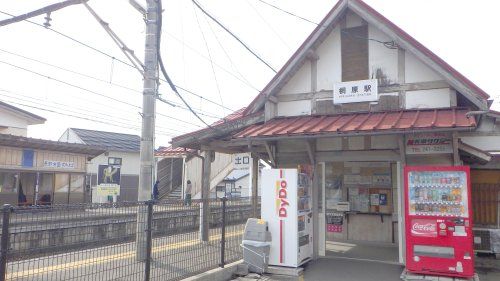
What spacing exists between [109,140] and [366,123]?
25733 millimetres

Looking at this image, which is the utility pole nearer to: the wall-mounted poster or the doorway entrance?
the doorway entrance

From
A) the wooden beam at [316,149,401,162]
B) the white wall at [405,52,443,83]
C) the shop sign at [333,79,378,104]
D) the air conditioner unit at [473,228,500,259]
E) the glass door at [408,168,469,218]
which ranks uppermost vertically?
the white wall at [405,52,443,83]

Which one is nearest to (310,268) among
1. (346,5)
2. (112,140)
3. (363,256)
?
(363,256)

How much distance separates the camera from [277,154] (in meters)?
10.8

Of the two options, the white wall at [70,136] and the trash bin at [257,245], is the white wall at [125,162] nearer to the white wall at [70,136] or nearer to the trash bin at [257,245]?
the white wall at [70,136]

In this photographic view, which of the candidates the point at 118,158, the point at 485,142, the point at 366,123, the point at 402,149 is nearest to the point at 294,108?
the point at 366,123

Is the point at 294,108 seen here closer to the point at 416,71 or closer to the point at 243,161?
the point at 416,71

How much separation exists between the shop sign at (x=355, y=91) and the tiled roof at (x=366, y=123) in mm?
368

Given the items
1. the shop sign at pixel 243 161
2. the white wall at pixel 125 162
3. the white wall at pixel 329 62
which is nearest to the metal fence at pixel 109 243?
the white wall at pixel 329 62

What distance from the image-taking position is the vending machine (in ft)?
28.8

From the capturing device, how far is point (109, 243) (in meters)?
6.21

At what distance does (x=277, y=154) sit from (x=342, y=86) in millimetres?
2479

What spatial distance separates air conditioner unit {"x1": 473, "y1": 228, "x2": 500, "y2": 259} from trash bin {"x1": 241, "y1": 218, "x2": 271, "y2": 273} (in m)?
5.80

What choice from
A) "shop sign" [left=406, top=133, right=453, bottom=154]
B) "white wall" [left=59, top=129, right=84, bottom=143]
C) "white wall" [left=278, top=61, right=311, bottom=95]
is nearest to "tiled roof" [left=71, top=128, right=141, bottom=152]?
"white wall" [left=59, top=129, right=84, bottom=143]
